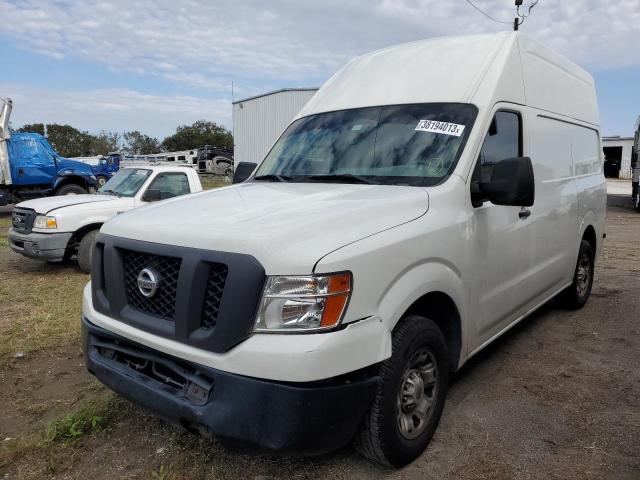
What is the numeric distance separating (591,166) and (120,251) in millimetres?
4943

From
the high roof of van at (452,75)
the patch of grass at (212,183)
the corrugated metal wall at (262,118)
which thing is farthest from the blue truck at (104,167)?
the high roof of van at (452,75)

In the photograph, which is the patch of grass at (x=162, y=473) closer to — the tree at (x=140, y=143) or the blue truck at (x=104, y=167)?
the blue truck at (x=104, y=167)

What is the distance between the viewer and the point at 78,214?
7.46m

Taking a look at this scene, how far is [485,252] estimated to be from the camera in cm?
324

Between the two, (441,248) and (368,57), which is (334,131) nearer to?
(368,57)

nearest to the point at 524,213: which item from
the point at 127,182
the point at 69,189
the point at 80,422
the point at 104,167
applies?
the point at 80,422

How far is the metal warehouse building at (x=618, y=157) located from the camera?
155 feet

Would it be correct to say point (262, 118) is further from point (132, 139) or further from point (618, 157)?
point (132, 139)

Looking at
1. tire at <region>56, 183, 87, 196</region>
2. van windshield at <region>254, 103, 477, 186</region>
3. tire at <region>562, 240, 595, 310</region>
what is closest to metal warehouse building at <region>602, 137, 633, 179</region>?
tire at <region>56, 183, 87, 196</region>

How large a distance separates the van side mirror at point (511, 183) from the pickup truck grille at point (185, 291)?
1.53 meters

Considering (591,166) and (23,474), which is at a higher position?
(591,166)

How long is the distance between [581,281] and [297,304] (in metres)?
4.56

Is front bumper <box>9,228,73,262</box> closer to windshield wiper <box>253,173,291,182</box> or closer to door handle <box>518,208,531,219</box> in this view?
windshield wiper <box>253,173,291,182</box>

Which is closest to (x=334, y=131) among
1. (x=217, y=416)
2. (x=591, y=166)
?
(x=217, y=416)
